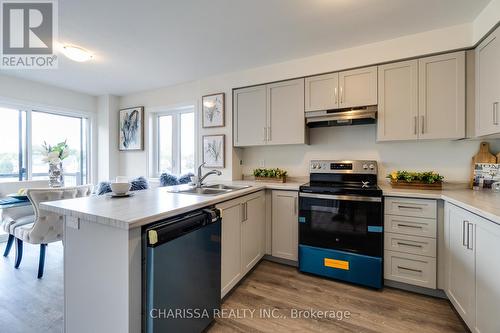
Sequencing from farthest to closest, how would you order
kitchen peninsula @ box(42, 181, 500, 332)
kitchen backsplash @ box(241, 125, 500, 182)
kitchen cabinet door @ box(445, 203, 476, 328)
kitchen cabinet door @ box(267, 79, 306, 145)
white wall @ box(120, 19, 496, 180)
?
kitchen cabinet door @ box(267, 79, 306, 145), kitchen backsplash @ box(241, 125, 500, 182), white wall @ box(120, 19, 496, 180), kitchen cabinet door @ box(445, 203, 476, 328), kitchen peninsula @ box(42, 181, 500, 332)

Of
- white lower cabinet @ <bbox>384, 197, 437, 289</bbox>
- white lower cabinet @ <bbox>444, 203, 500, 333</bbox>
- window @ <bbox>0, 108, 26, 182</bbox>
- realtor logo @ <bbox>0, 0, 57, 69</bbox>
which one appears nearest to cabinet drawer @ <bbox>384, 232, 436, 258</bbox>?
white lower cabinet @ <bbox>384, 197, 437, 289</bbox>

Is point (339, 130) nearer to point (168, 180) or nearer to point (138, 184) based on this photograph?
point (168, 180)

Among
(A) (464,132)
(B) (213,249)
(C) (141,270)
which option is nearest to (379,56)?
(A) (464,132)

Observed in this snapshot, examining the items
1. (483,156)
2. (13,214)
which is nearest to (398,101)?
(483,156)

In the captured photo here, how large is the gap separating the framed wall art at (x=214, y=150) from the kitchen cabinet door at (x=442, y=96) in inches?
92.9

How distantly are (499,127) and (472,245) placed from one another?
0.96 m

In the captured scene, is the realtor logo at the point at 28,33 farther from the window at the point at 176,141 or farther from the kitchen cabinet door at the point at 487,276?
the kitchen cabinet door at the point at 487,276

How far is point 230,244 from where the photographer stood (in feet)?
6.43

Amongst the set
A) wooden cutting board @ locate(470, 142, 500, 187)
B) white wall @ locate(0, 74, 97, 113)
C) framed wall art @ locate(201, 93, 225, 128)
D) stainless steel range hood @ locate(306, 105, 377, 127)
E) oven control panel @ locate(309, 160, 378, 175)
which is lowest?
oven control panel @ locate(309, 160, 378, 175)

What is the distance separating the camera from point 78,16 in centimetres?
197

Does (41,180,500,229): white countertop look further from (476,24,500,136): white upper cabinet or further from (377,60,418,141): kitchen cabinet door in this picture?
(377,60,418,141): kitchen cabinet door

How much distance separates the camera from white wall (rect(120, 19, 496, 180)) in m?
2.21

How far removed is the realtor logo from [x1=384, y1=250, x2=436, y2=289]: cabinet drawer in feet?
12.1

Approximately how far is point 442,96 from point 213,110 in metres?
2.67
